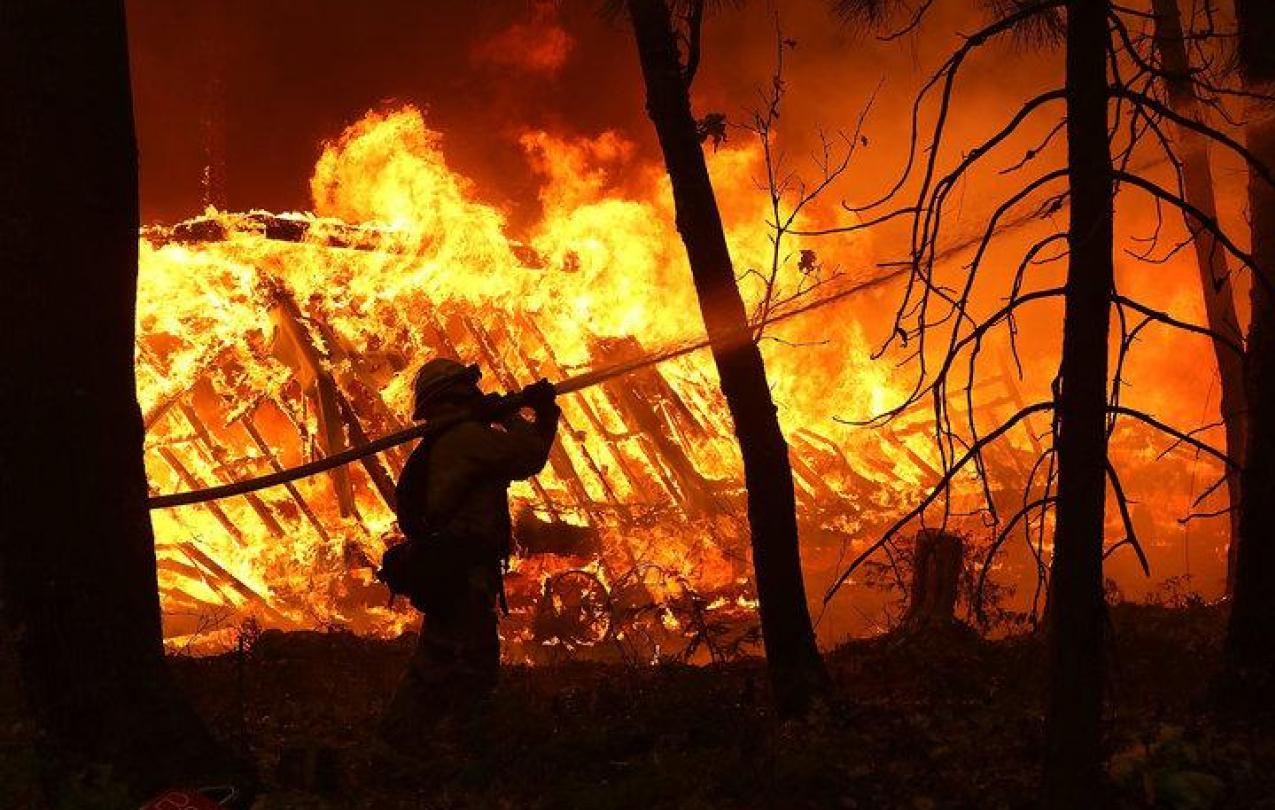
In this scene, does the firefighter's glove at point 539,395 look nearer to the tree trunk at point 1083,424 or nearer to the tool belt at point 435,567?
the tool belt at point 435,567

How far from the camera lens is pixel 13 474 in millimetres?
3578

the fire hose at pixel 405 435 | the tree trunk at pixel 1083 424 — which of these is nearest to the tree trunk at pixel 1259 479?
the tree trunk at pixel 1083 424

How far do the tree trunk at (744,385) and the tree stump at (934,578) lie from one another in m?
2.29

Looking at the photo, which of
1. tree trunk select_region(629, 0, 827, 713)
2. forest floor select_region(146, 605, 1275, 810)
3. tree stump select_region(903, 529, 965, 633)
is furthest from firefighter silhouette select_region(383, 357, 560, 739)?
tree stump select_region(903, 529, 965, 633)

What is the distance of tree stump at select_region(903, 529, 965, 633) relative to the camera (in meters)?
6.81

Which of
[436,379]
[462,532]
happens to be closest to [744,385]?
[462,532]

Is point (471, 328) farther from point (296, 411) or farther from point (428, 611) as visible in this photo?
point (428, 611)

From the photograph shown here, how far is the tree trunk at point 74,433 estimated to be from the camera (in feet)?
11.8

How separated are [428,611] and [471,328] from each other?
1001cm

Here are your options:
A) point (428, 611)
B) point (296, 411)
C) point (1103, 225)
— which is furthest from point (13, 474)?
point (296, 411)

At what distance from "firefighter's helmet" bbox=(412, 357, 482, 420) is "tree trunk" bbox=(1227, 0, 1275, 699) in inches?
148

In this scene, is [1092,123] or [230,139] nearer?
[1092,123]

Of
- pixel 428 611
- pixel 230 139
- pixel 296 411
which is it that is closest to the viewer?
pixel 428 611

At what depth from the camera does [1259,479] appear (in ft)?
12.8
